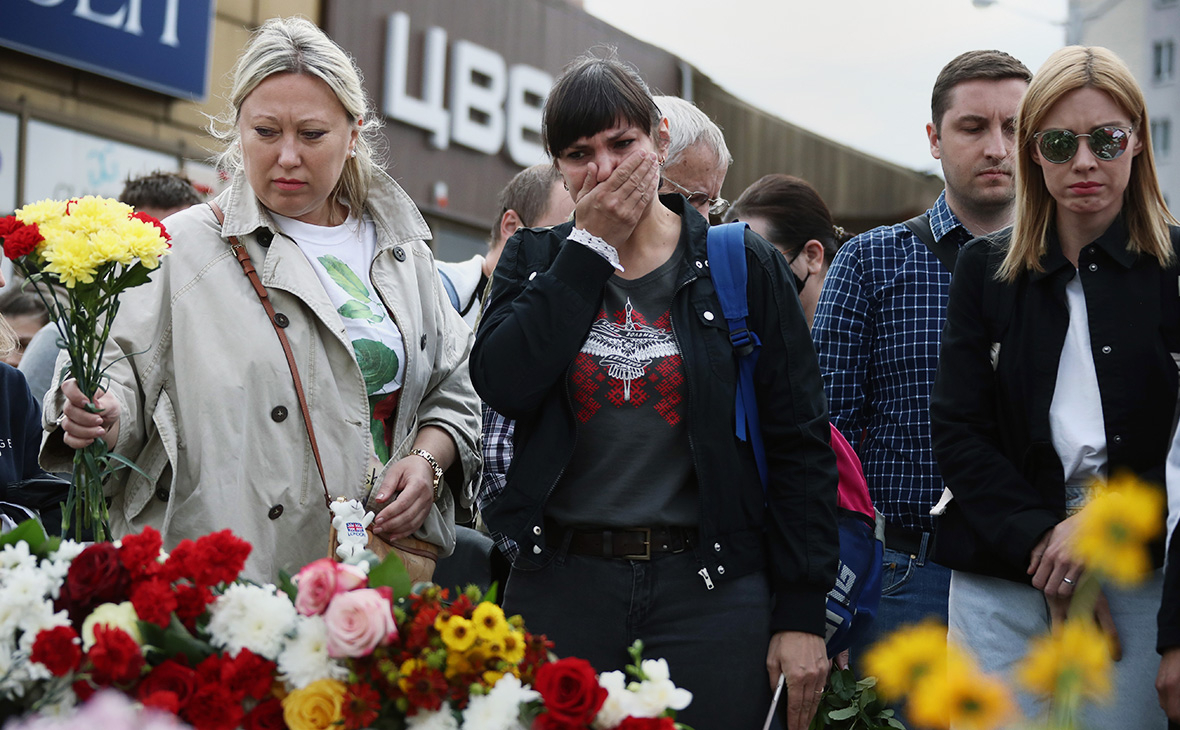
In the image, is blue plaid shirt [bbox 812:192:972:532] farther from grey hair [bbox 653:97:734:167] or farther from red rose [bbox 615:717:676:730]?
red rose [bbox 615:717:676:730]

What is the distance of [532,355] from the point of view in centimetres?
241

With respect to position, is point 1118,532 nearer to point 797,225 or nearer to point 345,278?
point 345,278

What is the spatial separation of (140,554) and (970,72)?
8.93ft

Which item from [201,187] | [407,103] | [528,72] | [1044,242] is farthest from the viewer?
[528,72]

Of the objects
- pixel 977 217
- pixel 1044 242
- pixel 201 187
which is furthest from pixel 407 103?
pixel 1044 242

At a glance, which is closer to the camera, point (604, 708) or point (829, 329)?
point (604, 708)

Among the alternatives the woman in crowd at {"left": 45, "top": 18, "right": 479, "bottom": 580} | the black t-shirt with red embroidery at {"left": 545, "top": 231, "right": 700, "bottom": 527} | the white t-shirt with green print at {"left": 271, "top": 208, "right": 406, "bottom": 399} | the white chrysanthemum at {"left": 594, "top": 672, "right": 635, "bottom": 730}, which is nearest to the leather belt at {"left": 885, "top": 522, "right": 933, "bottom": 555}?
the black t-shirt with red embroidery at {"left": 545, "top": 231, "right": 700, "bottom": 527}

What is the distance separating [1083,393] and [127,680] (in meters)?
1.90

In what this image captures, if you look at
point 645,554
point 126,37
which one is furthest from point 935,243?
point 126,37

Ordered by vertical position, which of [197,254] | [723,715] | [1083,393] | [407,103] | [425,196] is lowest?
[723,715]

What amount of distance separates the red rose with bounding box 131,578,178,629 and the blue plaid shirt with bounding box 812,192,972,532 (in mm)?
2090

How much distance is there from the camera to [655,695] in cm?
161

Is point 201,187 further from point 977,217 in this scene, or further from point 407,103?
point 407,103

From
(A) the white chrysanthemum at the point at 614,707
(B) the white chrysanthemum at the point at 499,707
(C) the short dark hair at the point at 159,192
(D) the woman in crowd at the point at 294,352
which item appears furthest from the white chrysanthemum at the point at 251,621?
(C) the short dark hair at the point at 159,192
